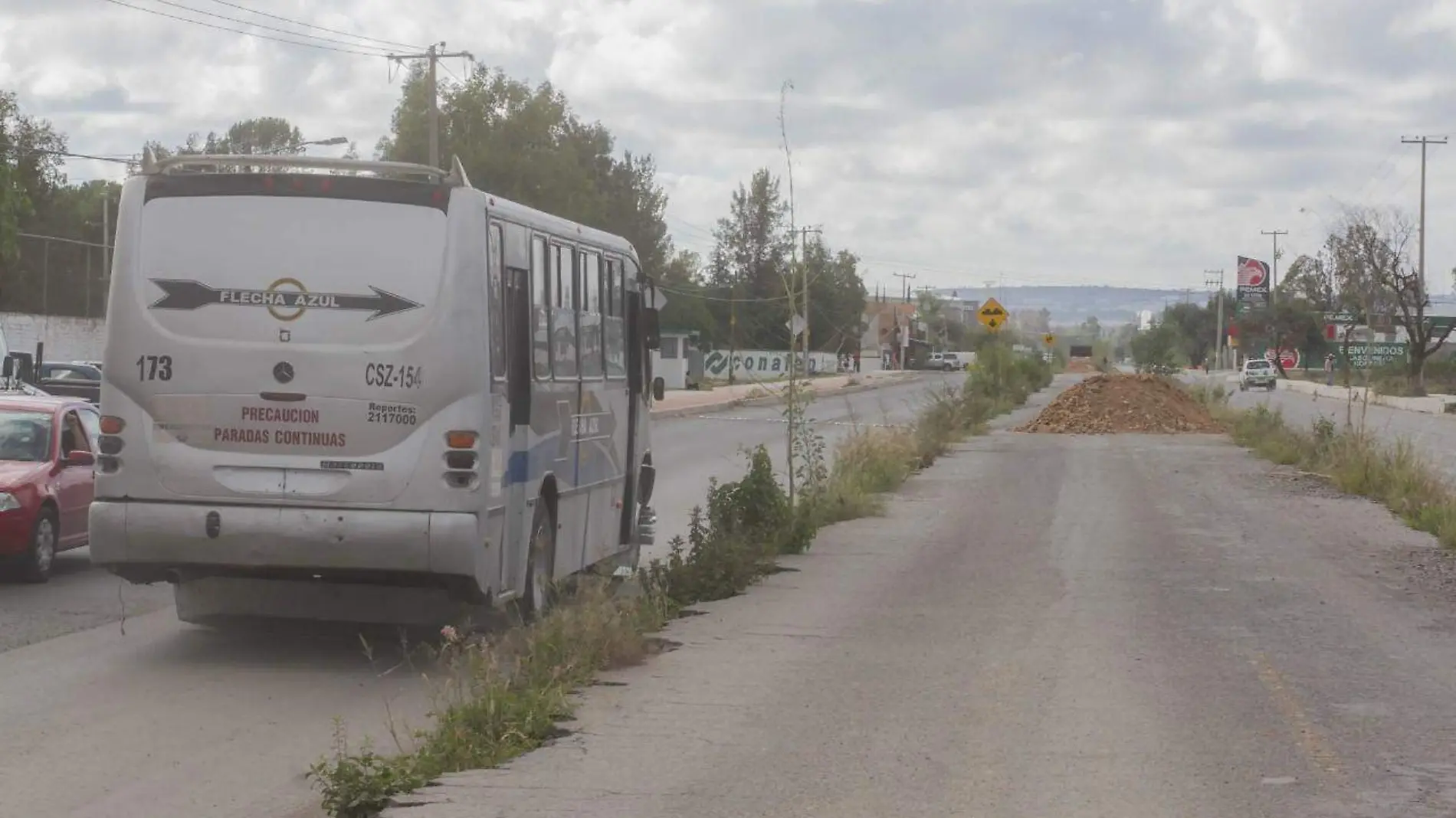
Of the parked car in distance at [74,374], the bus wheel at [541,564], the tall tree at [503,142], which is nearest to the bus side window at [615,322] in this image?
the bus wheel at [541,564]

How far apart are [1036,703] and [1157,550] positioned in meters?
8.56

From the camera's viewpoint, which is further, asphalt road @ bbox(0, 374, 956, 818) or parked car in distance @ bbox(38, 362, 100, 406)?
parked car in distance @ bbox(38, 362, 100, 406)

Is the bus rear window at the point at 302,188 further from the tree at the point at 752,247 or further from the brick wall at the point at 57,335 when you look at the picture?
the tree at the point at 752,247

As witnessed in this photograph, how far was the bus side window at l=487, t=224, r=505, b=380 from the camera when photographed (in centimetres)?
1106

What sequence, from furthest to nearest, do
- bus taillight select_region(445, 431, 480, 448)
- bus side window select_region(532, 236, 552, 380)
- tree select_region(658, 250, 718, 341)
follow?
tree select_region(658, 250, 718, 341)
bus side window select_region(532, 236, 552, 380)
bus taillight select_region(445, 431, 480, 448)

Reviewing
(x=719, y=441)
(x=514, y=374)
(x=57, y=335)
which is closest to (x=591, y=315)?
(x=514, y=374)

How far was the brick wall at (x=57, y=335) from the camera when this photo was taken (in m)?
47.0

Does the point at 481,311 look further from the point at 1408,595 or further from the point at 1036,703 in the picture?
the point at 1408,595

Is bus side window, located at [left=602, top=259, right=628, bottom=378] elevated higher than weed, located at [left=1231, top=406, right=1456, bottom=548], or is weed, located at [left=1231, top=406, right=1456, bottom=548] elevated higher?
bus side window, located at [left=602, top=259, right=628, bottom=378]

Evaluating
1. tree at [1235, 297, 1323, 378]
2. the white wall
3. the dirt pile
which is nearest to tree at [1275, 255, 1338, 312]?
tree at [1235, 297, 1323, 378]

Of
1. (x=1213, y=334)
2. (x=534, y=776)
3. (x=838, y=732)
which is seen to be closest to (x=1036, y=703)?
(x=838, y=732)

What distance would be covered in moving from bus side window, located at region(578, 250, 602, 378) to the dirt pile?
2924 cm

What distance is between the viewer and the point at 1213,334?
170 metres

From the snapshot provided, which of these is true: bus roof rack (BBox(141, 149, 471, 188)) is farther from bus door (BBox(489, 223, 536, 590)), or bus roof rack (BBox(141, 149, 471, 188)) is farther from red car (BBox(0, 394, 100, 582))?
red car (BBox(0, 394, 100, 582))
